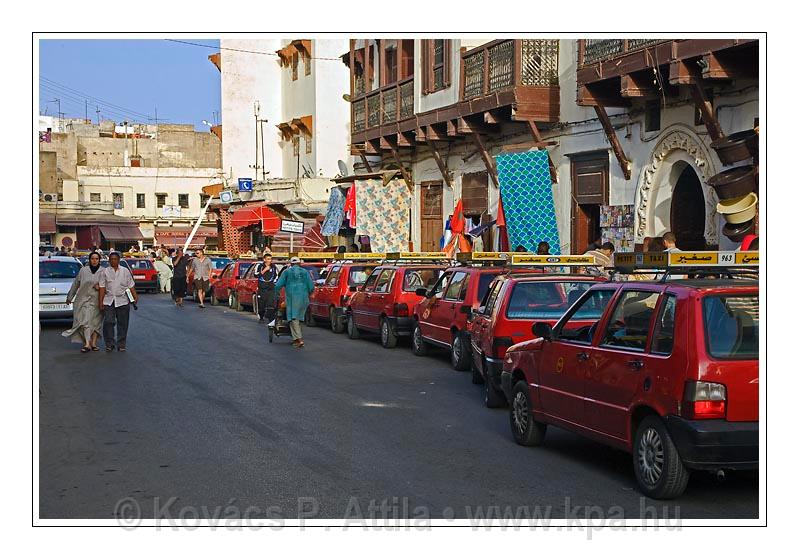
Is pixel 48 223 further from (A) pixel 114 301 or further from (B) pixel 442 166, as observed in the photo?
(A) pixel 114 301

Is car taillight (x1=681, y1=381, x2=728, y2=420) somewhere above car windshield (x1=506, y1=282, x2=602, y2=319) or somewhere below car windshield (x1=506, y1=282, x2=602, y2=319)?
below

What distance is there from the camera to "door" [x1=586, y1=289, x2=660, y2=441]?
811cm

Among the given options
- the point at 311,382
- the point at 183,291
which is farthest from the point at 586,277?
the point at 183,291

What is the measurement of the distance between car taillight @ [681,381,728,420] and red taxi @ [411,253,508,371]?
25.4 ft

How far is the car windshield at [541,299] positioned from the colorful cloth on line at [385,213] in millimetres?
20761

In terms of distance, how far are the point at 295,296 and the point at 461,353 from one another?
4783 mm

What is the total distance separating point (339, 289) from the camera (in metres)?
24.0

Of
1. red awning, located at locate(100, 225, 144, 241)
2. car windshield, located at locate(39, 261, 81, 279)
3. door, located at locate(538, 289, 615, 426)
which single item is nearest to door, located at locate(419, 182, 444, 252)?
car windshield, located at locate(39, 261, 81, 279)

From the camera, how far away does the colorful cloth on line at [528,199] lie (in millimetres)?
24719

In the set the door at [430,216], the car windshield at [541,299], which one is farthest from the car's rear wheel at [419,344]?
the door at [430,216]

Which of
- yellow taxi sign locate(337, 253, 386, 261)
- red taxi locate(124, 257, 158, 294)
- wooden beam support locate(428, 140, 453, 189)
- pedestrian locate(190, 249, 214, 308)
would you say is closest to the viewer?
yellow taxi sign locate(337, 253, 386, 261)

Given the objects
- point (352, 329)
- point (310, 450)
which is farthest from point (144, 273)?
point (310, 450)

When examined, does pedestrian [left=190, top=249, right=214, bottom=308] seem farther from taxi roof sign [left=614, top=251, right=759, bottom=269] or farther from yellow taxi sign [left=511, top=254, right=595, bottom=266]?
taxi roof sign [left=614, top=251, right=759, bottom=269]
